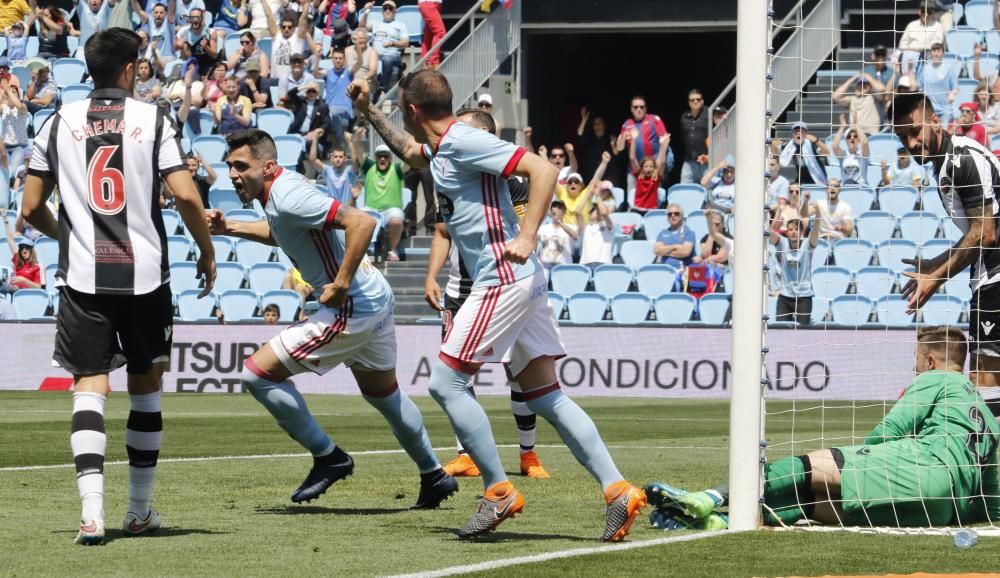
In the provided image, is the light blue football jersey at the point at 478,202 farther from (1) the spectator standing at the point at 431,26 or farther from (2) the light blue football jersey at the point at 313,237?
(1) the spectator standing at the point at 431,26

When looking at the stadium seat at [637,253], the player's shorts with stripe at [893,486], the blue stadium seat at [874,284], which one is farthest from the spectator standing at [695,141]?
the player's shorts with stripe at [893,486]

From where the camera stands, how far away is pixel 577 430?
23.1 feet

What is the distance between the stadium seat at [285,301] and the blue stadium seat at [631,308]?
4.40 meters

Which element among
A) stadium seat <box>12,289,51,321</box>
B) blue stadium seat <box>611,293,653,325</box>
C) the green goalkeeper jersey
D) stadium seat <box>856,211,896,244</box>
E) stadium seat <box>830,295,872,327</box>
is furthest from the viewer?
stadium seat <box>12,289,51,321</box>

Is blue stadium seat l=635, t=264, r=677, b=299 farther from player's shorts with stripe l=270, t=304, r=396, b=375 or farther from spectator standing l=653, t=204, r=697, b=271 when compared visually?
player's shorts with stripe l=270, t=304, r=396, b=375

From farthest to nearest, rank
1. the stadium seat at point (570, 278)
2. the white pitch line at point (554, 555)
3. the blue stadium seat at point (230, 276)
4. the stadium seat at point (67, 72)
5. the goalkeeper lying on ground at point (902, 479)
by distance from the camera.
A: the stadium seat at point (67, 72) < the blue stadium seat at point (230, 276) < the stadium seat at point (570, 278) < the goalkeeper lying on ground at point (902, 479) < the white pitch line at point (554, 555)

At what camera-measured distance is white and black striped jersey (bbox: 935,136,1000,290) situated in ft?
28.2

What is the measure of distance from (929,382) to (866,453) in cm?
48

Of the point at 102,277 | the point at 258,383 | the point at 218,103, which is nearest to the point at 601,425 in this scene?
the point at 258,383

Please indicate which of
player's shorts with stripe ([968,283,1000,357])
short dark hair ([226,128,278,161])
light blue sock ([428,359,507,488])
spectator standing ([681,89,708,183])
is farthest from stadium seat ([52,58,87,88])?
light blue sock ([428,359,507,488])

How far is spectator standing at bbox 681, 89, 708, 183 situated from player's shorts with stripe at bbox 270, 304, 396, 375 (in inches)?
666

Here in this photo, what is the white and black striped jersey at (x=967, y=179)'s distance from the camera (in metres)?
8.59

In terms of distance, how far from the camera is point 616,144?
2547 cm

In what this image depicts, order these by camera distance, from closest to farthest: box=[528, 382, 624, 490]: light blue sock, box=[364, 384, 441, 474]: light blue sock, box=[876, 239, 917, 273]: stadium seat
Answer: box=[528, 382, 624, 490]: light blue sock, box=[364, 384, 441, 474]: light blue sock, box=[876, 239, 917, 273]: stadium seat
